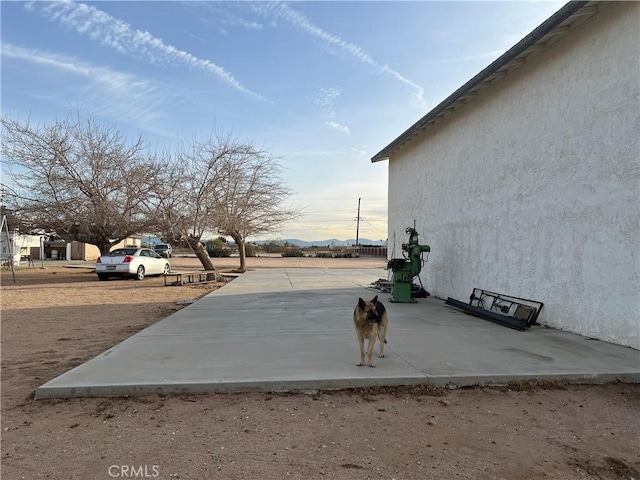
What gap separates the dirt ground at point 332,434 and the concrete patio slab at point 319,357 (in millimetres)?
162

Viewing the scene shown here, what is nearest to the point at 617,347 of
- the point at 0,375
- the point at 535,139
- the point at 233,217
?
the point at 535,139

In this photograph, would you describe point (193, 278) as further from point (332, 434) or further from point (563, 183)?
point (332, 434)

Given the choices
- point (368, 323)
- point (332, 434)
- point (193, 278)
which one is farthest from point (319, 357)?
point (193, 278)

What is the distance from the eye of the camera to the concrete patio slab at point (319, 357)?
4465mm

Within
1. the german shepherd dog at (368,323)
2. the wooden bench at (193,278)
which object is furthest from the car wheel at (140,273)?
the german shepherd dog at (368,323)

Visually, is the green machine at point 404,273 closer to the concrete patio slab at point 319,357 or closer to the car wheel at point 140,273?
the concrete patio slab at point 319,357

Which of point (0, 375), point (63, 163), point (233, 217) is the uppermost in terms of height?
point (63, 163)

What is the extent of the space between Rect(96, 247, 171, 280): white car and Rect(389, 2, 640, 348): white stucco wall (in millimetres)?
14027

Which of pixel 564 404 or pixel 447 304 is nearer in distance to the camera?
pixel 564 404

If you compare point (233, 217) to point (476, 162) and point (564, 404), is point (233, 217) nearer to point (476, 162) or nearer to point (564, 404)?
point (476, 162)

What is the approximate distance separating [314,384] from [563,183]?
5.67 metres

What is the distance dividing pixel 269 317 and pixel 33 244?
4405 centimetres

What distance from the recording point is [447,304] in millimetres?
10672

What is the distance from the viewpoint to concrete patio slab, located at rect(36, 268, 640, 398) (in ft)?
14.6
